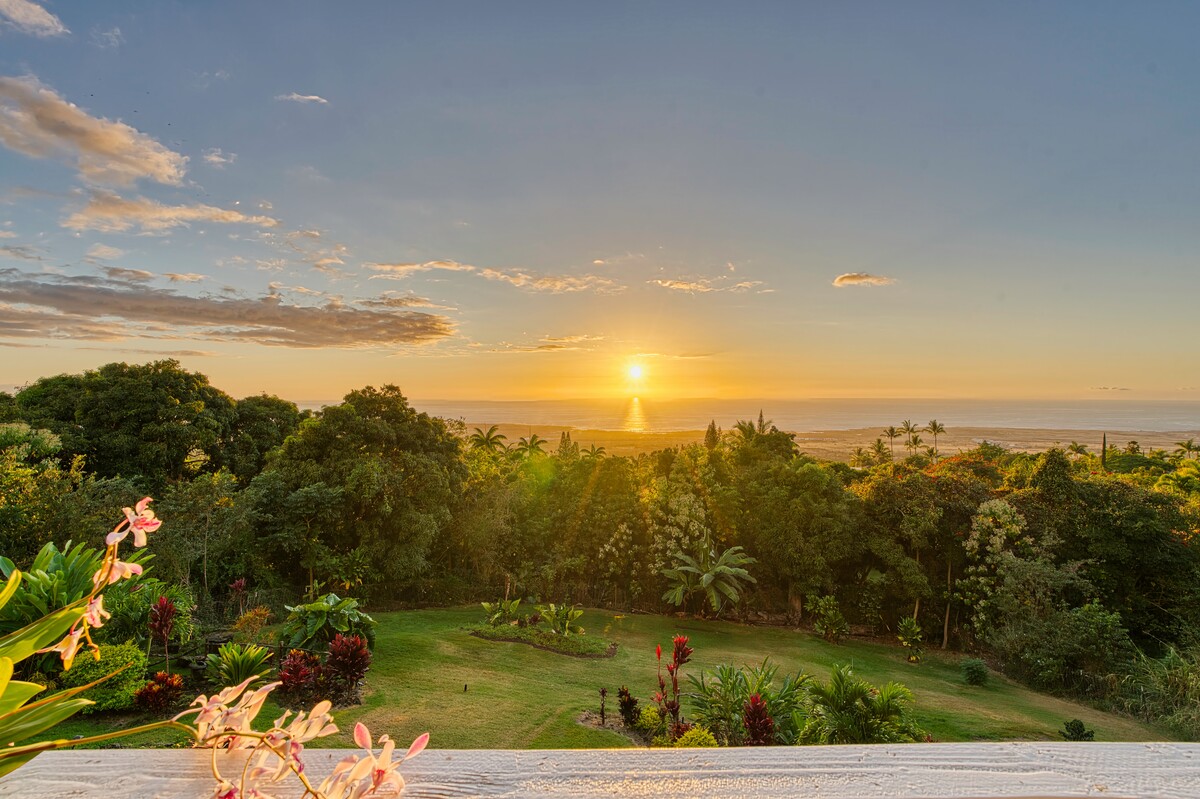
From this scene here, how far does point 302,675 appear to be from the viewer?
14.8 feet

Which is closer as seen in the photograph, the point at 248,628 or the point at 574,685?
the point at 248,628

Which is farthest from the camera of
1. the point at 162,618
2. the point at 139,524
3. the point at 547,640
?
the point at 547,640

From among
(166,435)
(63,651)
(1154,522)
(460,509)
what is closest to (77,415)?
(166,435)

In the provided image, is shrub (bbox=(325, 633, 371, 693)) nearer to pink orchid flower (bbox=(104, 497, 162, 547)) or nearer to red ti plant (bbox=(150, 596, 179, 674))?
red ti plant (bbox=(150, 596, 179, 674))

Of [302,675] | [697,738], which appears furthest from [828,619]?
[302,675]

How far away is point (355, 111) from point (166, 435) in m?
12.9

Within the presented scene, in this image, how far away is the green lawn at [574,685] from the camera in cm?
480

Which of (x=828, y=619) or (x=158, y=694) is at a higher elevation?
(x=158, y=694)

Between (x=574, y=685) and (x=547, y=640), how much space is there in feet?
6.45

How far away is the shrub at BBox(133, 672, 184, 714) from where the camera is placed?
13.1 ft

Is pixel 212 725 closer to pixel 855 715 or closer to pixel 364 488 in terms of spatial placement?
pixel 855 715

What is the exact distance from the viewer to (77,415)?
46.9 ft

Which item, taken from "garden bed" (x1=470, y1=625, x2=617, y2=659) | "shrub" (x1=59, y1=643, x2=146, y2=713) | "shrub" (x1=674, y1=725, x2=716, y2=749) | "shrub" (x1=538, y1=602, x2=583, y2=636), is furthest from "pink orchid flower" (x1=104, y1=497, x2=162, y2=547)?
"shrub" (x1=538, y1=602, x2=583, y2=636)

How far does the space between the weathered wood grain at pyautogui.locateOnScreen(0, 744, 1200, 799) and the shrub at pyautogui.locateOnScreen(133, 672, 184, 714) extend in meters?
4.34
